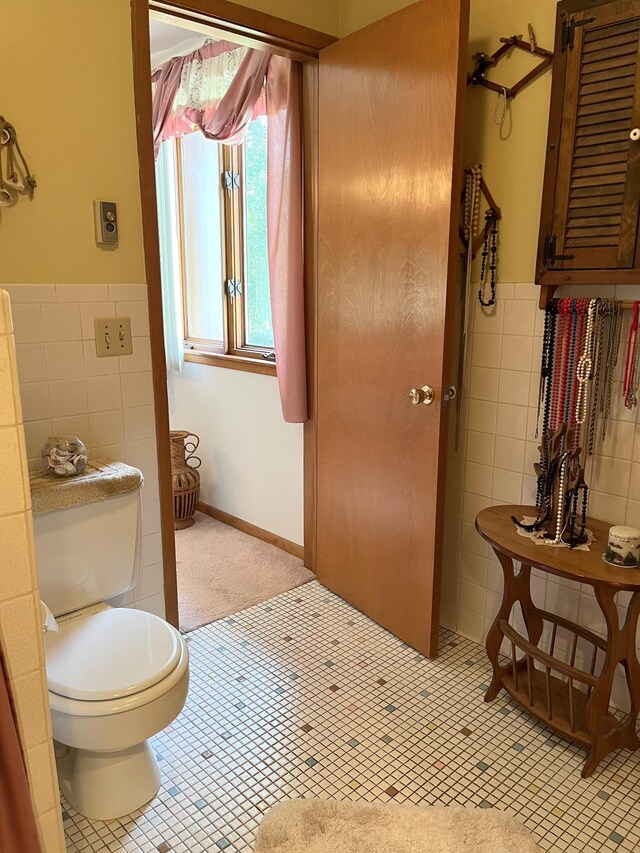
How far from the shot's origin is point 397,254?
2109mm

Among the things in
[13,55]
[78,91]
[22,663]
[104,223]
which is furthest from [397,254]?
[22,663]

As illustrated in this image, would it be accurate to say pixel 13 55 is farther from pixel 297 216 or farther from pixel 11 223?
pixel 297 216

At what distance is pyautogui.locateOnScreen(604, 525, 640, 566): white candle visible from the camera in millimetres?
1610

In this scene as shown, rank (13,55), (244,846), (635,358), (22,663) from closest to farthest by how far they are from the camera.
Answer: (22,663) < (244,846) < (13,55) < (635,358)

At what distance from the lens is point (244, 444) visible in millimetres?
3281

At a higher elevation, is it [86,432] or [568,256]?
[568,256]

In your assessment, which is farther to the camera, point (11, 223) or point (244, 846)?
point (11, 223)

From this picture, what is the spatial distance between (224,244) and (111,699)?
246 cm

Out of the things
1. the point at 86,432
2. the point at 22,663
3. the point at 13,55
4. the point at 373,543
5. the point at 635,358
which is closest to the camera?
the point at 22,663

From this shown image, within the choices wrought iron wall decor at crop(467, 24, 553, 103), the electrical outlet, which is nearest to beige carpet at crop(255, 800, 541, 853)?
the electrical outlet

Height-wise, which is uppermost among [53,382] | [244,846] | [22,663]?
[53,382]

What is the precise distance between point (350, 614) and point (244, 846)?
110cm

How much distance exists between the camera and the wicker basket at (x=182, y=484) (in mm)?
3324

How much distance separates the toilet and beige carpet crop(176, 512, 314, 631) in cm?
75
